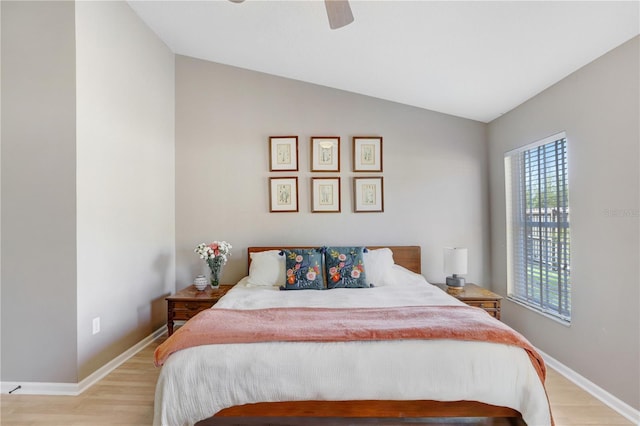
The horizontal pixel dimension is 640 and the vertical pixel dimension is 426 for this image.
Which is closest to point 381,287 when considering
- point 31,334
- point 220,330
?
point 220,330

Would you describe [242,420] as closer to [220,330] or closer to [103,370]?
[220,330]

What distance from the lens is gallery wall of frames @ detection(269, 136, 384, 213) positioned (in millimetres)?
3438

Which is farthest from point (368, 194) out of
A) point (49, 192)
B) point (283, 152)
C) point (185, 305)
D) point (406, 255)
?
point (49, 192)

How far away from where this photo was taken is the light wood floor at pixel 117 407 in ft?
6.09

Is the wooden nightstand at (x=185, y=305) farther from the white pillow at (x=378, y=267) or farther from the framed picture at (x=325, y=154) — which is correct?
the framed picture at (x=325, y=154)

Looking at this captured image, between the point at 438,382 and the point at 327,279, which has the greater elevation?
the point at 327,279

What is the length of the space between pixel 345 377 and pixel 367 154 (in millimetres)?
2492

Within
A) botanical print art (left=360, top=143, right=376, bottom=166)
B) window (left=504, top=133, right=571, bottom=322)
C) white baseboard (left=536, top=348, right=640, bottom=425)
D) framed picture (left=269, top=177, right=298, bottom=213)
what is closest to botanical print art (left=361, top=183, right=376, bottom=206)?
botanical print art (left=360, top=143, right=376, bottom=166)

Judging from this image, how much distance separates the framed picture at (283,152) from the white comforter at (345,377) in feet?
7.33

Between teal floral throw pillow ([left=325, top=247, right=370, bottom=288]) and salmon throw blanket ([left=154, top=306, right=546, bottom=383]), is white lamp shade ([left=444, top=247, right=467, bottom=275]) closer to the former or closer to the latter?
teal floral throw pillow ([left=325, top=247, right=370, bottom=288])

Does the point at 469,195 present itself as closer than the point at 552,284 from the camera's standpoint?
No

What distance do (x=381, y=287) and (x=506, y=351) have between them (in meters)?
1.27

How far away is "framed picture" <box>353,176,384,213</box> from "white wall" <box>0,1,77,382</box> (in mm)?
2580

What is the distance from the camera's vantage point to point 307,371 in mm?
1522
